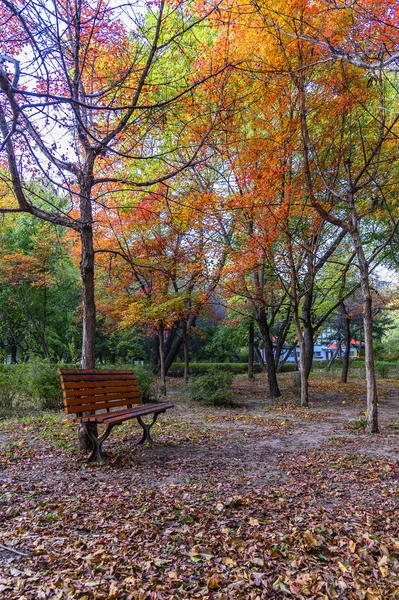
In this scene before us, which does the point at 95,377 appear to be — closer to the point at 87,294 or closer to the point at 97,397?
the point at 97,397

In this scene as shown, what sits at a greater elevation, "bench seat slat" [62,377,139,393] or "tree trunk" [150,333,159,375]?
"bench seat slat" [62,377,139,393]

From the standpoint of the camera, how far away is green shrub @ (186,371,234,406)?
10086 millimetres

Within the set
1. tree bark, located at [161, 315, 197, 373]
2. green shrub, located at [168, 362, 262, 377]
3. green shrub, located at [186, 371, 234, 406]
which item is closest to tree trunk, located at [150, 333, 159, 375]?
tree bark, located at [161, 315, 197, 373]

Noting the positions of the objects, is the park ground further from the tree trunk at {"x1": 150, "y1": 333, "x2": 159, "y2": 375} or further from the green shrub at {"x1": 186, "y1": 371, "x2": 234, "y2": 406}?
the tree trunk at {"x1": 150, "y1": 333, "x2": 159, "y2": 375}

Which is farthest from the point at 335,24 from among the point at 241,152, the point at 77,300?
the point at 77,300

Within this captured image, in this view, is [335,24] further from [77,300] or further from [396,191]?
[77,300]

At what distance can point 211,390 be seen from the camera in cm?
1028

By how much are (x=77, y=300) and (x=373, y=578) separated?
15813mm

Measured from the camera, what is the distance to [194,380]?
419 inches

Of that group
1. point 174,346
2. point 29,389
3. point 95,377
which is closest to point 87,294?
point 95,377

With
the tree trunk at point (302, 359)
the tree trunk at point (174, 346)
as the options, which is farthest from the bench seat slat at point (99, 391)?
the tree trunk at point (174, 346)

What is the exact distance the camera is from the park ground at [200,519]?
6.72 feet

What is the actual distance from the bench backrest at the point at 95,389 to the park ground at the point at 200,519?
0.61 m

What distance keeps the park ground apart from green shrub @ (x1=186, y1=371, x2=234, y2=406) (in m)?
4.56
